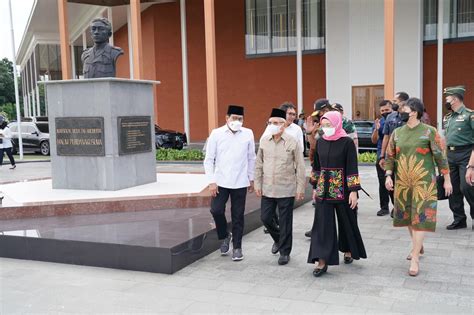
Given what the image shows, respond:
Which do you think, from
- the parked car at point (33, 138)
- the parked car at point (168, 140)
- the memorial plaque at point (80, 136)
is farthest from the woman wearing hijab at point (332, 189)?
the parked car at point (33, 138)

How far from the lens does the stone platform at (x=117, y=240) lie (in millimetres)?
5281

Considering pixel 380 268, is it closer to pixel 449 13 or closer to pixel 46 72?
pixel 449 13

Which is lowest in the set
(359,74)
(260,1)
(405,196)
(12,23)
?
(405,196)

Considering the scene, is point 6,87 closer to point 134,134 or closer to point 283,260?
point 134,134

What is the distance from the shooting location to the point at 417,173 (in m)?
4.97

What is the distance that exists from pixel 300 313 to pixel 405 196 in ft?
6.11

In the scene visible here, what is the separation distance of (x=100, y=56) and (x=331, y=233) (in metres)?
5.56

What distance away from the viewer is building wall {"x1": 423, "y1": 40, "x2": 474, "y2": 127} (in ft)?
69.9

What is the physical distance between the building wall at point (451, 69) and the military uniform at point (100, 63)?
17051 mm

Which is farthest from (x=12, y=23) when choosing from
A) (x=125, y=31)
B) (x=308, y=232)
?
(x=308, y=232)

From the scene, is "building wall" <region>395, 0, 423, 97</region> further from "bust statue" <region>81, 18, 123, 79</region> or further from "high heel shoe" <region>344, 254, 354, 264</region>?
"high heel shoe" <region>344, 254, 354, 264</region>

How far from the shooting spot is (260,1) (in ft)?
83.9

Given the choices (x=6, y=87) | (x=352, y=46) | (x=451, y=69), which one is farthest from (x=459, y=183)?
(x=6, y=87)

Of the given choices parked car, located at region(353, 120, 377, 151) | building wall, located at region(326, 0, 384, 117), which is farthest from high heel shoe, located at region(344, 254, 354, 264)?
building wall, located at region(326, 0, 384, 117)
